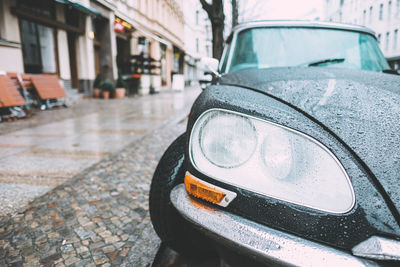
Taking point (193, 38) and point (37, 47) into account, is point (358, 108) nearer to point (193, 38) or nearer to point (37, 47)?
point (37, 47)

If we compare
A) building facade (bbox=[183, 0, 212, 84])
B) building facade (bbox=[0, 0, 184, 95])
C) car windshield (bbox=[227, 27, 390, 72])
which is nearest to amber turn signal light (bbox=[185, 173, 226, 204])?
car windshield (bbox=[227, 27, 390, 72])

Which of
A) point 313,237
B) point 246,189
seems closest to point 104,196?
point 246,189

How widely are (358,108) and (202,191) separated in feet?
2.23

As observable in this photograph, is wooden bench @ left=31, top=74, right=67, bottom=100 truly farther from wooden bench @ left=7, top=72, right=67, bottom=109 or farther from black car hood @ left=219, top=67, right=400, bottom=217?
black car hood @ left=219, top=67, right=400, bottom=217

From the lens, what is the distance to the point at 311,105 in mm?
1069

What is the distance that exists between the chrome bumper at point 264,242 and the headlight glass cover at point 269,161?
0.39 ft

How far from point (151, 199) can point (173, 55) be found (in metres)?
31.0

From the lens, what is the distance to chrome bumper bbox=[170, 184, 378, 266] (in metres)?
0.81

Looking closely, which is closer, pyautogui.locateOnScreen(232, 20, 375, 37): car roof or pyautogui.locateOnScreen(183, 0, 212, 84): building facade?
pyautogui.locateOnScreen(232, 20, 375, 37): car roof

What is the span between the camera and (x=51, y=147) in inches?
160

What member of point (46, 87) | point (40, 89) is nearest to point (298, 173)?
point (40, 89)

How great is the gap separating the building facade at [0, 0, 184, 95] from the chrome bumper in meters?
9.41

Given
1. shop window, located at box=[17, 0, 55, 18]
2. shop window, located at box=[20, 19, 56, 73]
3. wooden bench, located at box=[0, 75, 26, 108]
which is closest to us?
wooden bench, located at box=[0, 75, 26, 108]

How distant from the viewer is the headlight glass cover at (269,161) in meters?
0.90
